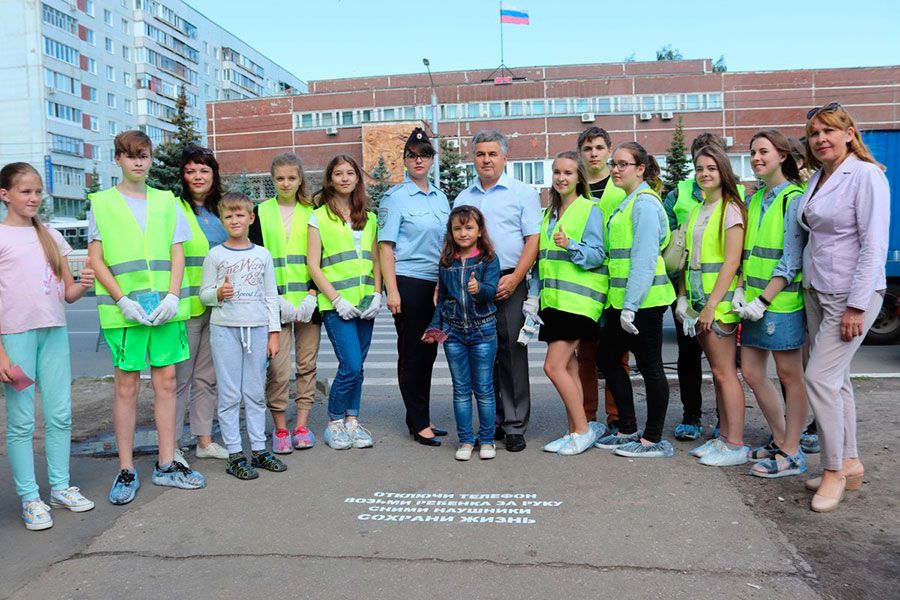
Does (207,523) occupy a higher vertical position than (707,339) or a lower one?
lower

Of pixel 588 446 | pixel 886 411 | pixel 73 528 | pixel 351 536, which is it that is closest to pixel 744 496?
pixel 588 446

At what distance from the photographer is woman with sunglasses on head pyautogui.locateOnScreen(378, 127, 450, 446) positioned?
593cm

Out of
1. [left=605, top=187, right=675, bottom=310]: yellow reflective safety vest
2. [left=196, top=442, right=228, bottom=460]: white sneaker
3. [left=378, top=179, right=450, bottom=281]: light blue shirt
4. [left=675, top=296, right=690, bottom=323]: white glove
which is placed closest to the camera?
[left=605, top=187, right=675, bottom=310]: yellow reflective safety vest

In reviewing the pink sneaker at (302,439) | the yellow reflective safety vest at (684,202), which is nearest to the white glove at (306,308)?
the pink sneaker at (302,439)

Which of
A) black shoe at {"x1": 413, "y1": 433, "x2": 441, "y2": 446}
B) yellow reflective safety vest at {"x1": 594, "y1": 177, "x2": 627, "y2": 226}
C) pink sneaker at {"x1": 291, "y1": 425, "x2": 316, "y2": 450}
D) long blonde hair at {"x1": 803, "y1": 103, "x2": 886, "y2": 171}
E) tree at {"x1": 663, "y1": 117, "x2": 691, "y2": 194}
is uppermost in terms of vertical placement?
tree at {"x1": 663, "y1": 117, "x2": 691, "y2": 194}

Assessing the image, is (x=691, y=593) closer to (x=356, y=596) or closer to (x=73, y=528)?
(x=356, y=596)

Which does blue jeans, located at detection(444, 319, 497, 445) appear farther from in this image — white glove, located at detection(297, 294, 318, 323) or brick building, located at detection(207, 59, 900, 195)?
brick building, located at detection(207, 59, 900, 195)

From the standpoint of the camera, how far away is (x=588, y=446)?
575 centimetres

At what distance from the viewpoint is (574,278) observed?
5.54 m

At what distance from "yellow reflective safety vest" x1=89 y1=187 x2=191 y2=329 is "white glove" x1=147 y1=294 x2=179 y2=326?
117 mm

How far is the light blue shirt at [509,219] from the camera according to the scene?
5.79 m

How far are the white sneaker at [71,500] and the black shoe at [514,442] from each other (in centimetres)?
289

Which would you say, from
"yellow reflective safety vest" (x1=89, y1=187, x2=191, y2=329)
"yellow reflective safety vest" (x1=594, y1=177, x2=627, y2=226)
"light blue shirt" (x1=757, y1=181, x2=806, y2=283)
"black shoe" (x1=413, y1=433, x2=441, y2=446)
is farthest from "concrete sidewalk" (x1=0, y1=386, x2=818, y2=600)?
"yellow reflective safety vest" (x1=594, y1=177, x2=627, y2=226)

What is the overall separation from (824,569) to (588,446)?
2.33 m
